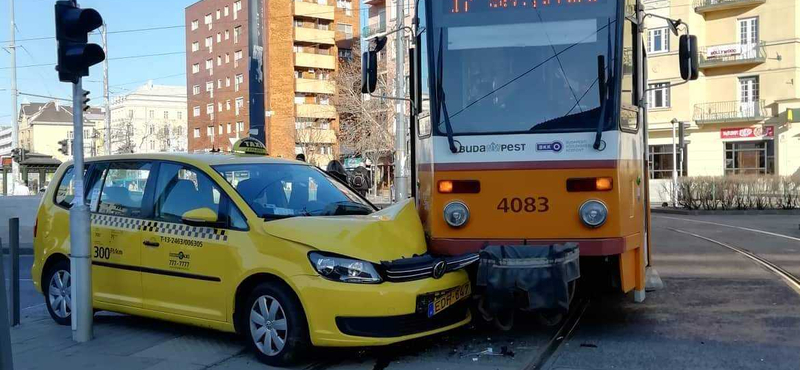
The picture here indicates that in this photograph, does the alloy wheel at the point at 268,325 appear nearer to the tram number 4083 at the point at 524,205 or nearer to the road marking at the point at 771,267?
the tram number 4083 at the point at 524,205

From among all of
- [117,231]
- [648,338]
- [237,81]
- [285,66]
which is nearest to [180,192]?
[117,231]

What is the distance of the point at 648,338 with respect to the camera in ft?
20.6

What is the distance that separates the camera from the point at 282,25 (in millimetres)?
63156

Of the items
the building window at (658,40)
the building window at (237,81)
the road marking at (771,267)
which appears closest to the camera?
the road marking at (771,267)

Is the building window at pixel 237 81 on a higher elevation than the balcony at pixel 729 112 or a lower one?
higher

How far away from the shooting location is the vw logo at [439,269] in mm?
5570

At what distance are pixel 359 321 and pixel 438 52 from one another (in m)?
2.52

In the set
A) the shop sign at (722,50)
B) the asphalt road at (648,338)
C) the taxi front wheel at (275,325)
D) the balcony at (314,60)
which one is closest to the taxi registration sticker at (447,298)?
the asphalt road at (648,338)

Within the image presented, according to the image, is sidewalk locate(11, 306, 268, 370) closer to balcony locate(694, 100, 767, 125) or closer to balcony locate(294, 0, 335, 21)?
balcony locate(694, 100, 767, 125)

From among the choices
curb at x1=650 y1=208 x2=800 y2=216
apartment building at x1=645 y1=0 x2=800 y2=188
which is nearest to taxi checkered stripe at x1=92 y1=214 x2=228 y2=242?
curb at x1=650 y1=208 x2=800 y2=216

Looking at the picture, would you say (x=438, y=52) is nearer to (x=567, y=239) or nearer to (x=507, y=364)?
(x=567, y=239)

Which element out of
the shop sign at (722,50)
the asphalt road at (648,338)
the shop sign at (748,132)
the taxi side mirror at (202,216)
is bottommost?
the asphalt road at (648,338)

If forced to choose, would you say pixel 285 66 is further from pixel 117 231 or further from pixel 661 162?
pixel 117 231

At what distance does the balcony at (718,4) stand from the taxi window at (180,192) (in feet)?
137
